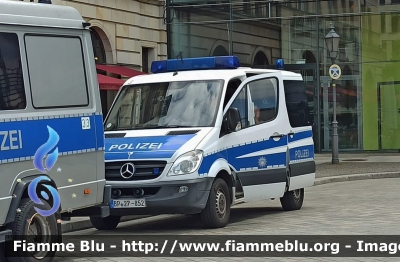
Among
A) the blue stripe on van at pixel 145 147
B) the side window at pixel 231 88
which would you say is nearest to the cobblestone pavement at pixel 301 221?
the blue stripe on van at pixel 145 147

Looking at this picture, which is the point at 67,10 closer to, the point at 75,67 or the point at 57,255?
the point at 75,67

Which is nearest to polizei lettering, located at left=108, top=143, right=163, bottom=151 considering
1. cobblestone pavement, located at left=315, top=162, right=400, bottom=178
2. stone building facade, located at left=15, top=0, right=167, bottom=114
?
cobblestone pavement, located at left=315, top=162, right=400, bottom=178

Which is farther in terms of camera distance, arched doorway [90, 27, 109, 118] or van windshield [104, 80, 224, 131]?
arched doorway [90, 27, 109, 118]

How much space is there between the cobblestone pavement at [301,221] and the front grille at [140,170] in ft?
2.45

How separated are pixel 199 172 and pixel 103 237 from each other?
4.81 ft

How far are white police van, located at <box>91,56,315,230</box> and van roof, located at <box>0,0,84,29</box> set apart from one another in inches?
101

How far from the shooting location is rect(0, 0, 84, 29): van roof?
853cm

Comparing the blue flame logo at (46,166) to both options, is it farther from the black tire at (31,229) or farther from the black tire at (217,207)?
the black tire at (217,207)

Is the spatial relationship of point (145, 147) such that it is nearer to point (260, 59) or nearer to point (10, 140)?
point (10, 140)

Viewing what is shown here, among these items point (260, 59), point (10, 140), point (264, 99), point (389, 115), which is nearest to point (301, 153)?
point (264, 99)

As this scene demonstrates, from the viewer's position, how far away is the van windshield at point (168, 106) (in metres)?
12.3

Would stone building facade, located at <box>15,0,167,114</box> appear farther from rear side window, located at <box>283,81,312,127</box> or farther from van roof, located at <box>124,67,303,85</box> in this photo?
van roof, located at <box>124,67,303,85</box>

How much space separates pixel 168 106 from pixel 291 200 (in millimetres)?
2941

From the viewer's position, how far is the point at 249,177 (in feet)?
41.5
